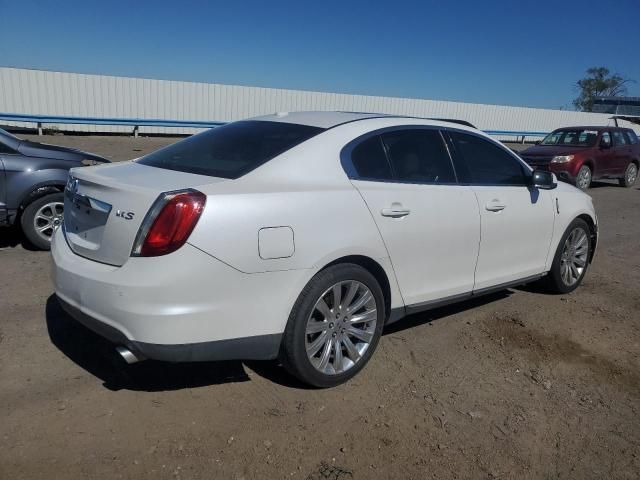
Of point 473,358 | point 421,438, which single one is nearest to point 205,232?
point 421,438

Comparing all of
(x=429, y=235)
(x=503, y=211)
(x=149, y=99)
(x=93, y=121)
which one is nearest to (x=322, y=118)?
(x=429, y=235)

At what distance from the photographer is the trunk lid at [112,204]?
294cm

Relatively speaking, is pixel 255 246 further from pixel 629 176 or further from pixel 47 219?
pixel 629 176

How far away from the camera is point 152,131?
76.1ft

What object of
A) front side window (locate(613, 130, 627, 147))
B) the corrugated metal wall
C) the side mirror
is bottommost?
the side mirror

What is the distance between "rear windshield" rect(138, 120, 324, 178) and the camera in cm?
335

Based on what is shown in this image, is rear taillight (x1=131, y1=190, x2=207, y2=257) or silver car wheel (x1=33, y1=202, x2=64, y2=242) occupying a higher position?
rear taillight (x1=131, y1=190, x2=207, y2=257)

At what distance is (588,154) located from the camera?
13883 mm

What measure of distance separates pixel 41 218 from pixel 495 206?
4.82 meters

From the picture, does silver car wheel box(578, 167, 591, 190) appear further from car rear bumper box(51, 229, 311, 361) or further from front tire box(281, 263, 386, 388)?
car rear bumper box(51, 229, 311, 361)

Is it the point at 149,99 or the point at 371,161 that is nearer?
the point at 371,161

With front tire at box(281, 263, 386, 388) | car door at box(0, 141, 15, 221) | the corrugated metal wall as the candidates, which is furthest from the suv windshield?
the corrugated metal wall

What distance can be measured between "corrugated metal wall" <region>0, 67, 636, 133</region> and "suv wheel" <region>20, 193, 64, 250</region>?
16.9m

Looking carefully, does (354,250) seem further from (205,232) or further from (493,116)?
(493,116)
